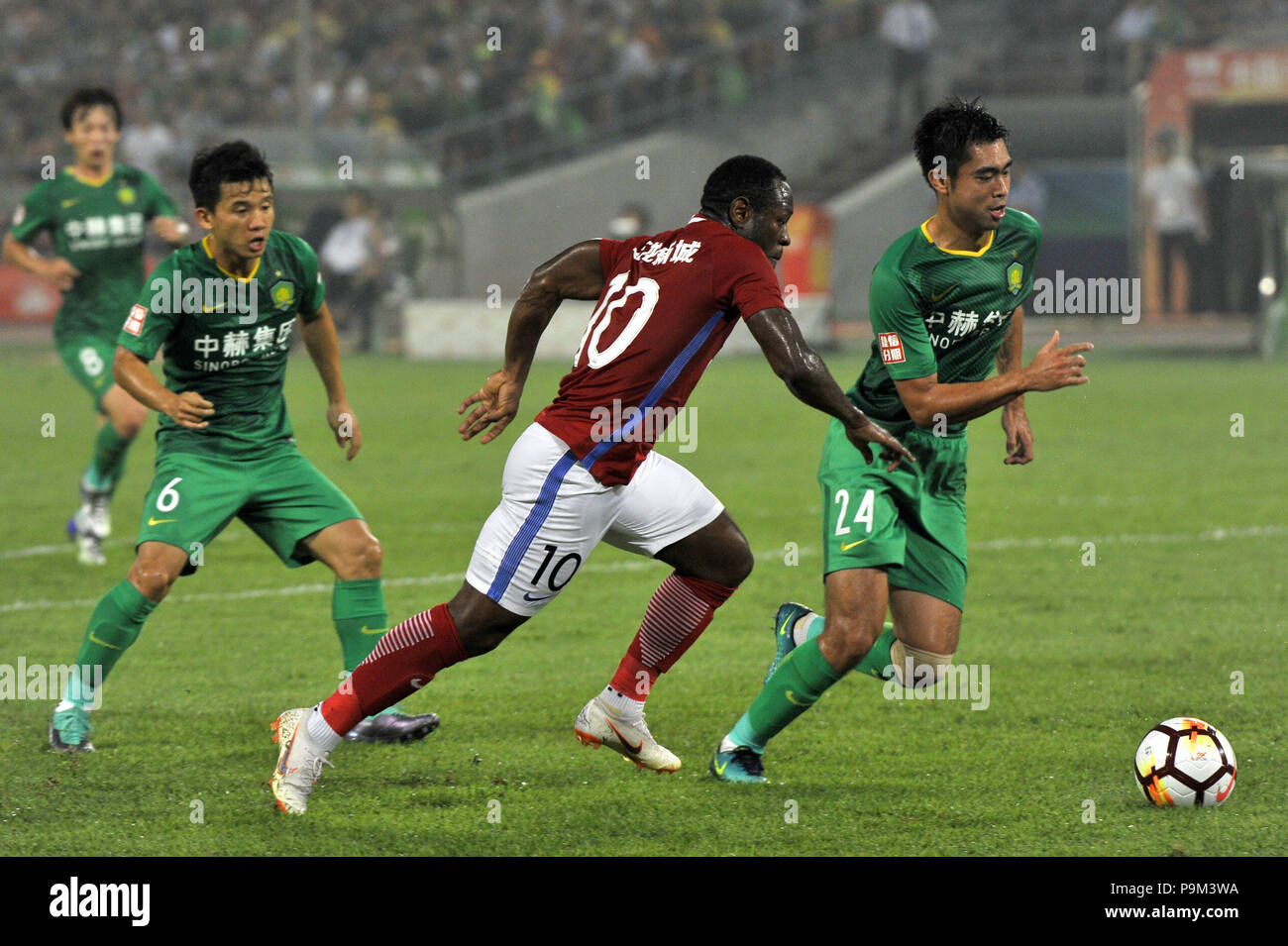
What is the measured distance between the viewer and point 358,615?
243 inches

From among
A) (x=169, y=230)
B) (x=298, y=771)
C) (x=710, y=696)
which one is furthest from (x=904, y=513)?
(x=169, y=230)

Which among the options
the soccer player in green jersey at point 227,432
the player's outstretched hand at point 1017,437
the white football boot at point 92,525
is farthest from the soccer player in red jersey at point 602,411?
the white football boot at point 92,525

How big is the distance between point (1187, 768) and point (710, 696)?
6.93ft

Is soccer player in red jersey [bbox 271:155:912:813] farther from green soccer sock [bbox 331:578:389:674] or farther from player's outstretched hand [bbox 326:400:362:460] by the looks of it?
player's outstretched hand [bbox 326:400:362:460]

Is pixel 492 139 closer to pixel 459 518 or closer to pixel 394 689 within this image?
pixel 459 518

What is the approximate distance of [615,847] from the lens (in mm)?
4910

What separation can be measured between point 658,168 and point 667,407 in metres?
24.5

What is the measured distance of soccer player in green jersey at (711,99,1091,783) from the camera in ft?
17.9

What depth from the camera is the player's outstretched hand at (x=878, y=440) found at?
4.95m

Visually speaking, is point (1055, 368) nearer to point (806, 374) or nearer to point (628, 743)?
point (806, 374)
